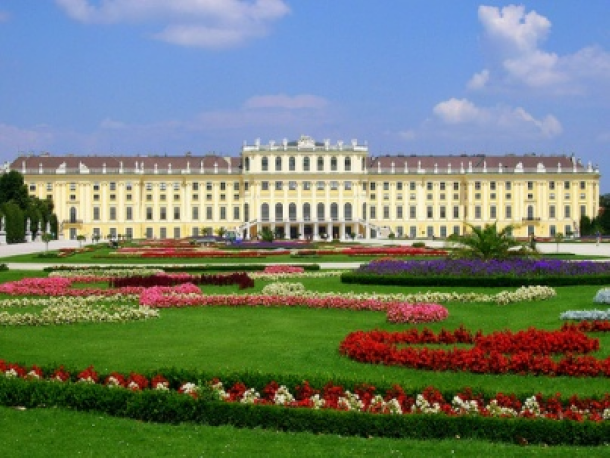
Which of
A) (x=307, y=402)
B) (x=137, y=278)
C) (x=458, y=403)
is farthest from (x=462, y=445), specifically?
(x=137, y=278)

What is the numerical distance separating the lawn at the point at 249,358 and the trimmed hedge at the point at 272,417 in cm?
14

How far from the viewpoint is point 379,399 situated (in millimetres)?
7082

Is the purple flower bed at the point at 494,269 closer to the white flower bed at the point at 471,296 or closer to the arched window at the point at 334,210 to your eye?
the white flower bed at the point at 471,296

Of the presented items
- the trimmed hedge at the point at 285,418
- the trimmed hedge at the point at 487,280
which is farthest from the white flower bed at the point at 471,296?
the trimmed hedge at the point at 285,418

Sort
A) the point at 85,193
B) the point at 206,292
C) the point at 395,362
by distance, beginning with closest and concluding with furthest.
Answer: the point at 395,362, the point at 206,292, the point at 85,193

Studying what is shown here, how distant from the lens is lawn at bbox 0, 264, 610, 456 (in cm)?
646

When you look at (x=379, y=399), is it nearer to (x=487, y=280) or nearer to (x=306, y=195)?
(x=487, y=280)

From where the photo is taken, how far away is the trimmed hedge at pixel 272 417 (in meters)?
6.49

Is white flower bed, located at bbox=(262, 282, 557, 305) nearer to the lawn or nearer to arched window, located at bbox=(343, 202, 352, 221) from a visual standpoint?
the lawn

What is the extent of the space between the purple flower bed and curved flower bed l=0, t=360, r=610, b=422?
11.5m

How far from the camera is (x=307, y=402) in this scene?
708 cm

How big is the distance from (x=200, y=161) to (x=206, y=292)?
6249cm

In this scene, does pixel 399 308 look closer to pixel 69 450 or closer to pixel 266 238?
pixel 69 450

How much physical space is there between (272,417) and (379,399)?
90 cm
